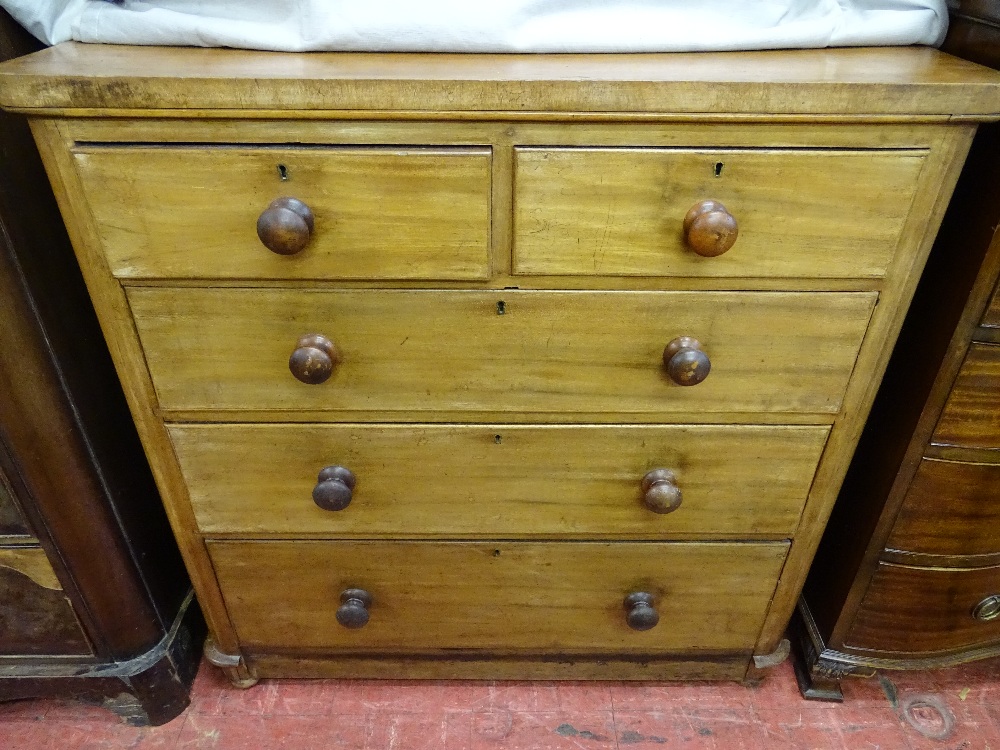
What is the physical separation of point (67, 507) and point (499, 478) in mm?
Answer: 618

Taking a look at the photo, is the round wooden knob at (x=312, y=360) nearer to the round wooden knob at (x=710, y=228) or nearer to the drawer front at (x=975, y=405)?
the round wooden knob at (x=710, y=228)

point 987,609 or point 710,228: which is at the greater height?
point 710,228

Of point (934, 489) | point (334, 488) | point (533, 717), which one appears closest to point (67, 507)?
point (334, 488)

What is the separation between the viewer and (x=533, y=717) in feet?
3.92

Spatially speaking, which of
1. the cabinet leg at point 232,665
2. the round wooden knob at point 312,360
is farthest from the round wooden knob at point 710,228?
the cabinet leg at point 232,665

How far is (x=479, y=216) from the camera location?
75 centimetres

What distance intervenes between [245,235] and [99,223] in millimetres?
163

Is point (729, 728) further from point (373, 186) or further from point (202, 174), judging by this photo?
point (202, 174)

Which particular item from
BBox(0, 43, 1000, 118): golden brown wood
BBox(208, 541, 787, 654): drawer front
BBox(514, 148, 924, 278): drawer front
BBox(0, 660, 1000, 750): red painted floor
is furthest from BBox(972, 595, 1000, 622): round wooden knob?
BBox(0, 43, 1000, 118): golden brown wood

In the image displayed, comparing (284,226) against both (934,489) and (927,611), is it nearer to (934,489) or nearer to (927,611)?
(934,489)

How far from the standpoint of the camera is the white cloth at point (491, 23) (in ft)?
2.64

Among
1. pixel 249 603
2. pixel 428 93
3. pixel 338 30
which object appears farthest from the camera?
pixel 249 603

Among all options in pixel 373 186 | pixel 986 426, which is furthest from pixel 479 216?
pixel 986 426

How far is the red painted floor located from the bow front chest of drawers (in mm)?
235
